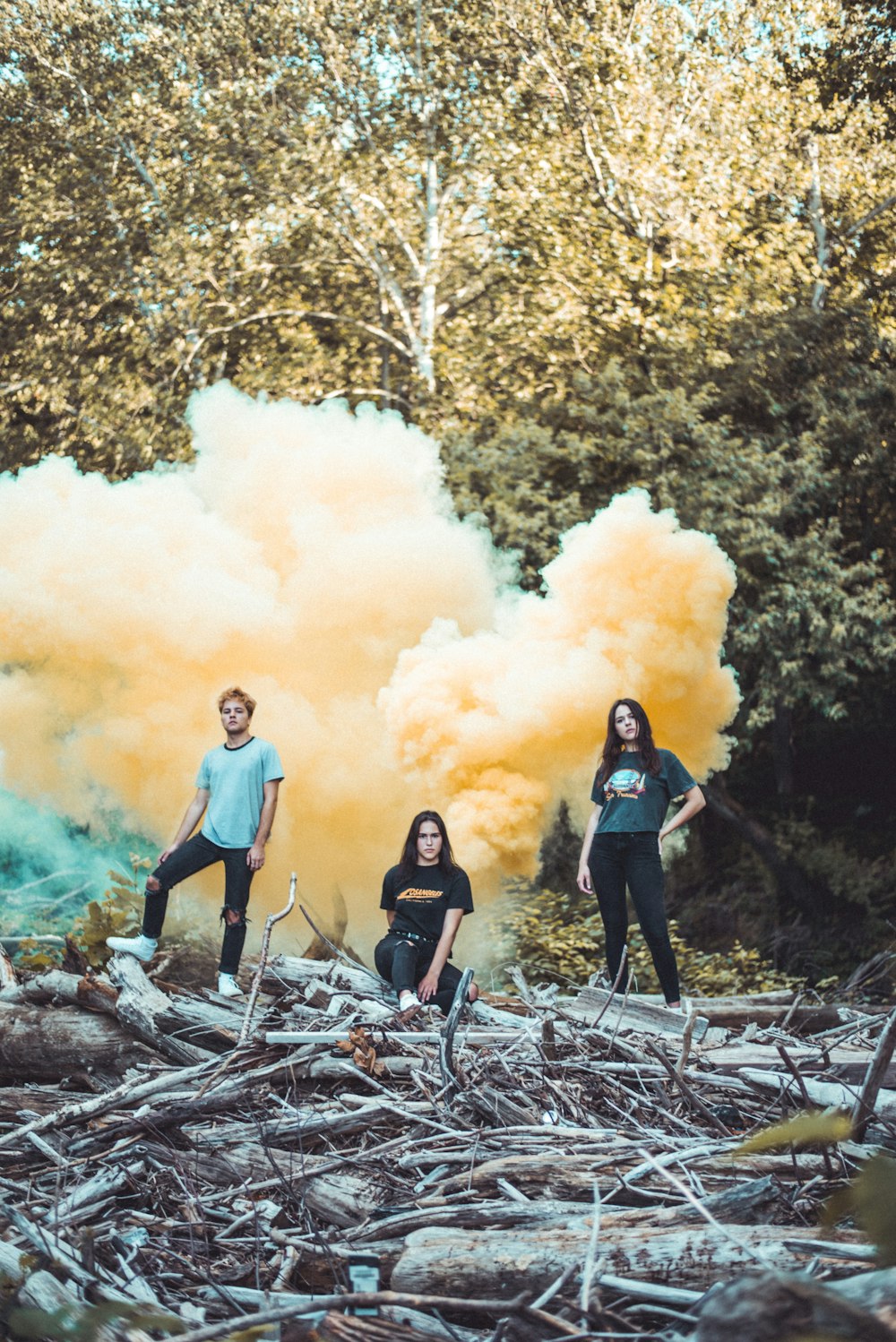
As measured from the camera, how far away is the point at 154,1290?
2836 millimetres

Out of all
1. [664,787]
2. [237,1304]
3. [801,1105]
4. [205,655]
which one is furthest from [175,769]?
[237,1304]

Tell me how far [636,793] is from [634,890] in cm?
46

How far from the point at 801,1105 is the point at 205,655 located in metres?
5.70

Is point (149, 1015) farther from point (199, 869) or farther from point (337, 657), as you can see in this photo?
point (337, 657)

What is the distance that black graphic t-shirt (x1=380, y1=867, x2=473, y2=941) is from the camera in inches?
235

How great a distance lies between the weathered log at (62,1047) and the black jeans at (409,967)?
3.96 ft

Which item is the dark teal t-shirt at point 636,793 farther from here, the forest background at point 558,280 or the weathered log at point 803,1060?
the forest background at point 558,280

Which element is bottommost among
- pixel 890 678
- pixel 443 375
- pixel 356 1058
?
pixel 356 1058

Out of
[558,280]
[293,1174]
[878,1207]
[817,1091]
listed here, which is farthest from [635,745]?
[558,280]

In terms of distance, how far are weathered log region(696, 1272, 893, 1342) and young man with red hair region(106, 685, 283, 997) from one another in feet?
14.5

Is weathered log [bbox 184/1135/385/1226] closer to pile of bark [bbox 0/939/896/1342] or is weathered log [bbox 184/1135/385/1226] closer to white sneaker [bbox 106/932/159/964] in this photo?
pile of bark [bbox 0/939/896/1342]

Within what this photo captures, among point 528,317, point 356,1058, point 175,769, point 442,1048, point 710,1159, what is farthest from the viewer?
point 528,317

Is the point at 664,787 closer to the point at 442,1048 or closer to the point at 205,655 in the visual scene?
the point at 442,1048

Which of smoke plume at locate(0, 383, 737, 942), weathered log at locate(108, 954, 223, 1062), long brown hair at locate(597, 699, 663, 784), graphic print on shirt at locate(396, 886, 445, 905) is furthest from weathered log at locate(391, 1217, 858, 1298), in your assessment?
smoke plume at locate(0, 383, 737, 942)
